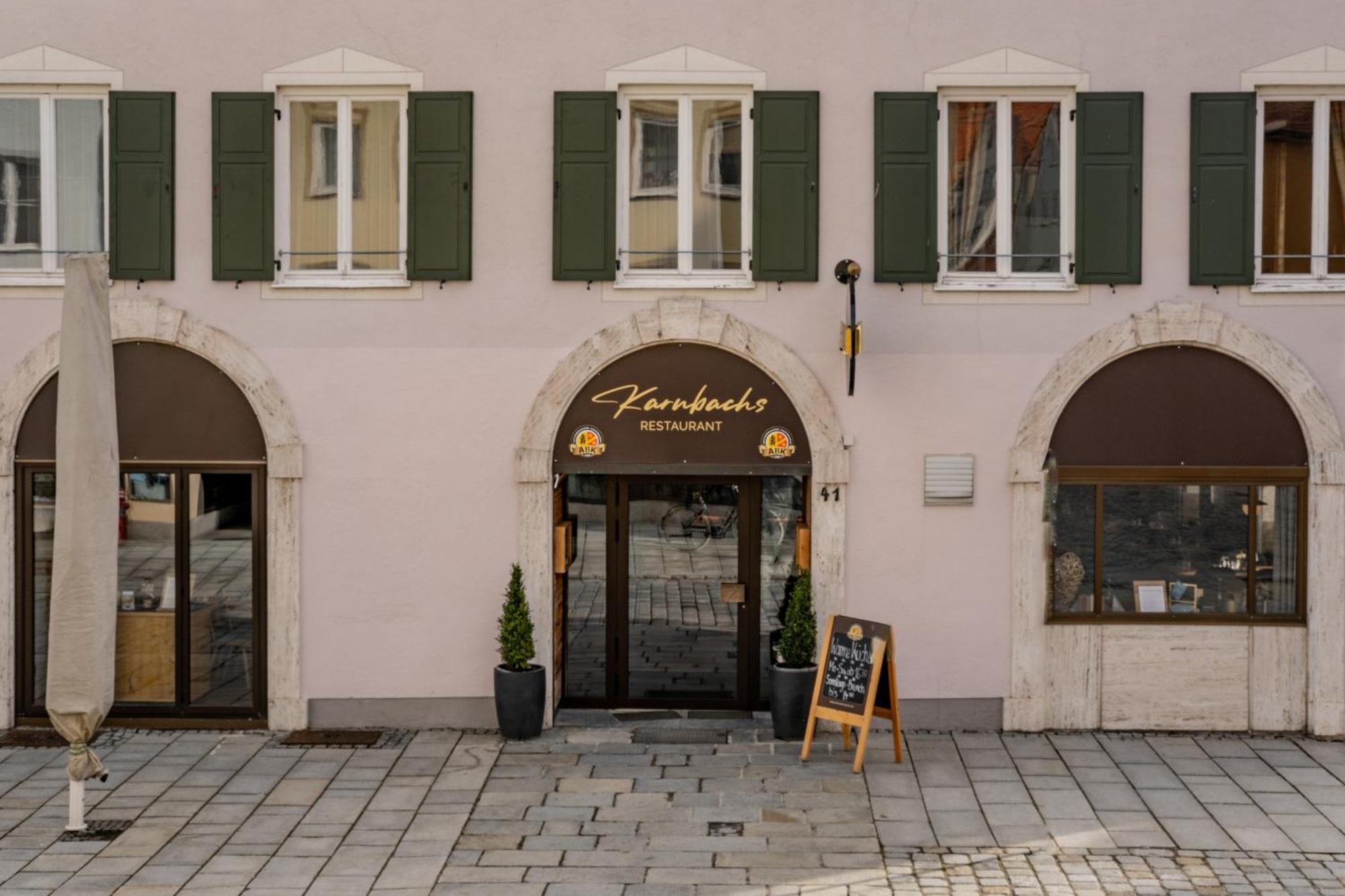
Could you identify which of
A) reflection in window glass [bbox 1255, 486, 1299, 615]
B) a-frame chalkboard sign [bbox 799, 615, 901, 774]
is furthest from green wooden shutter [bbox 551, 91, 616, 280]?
reflection in window glass [bbox 1255, 486, 1299, 615]

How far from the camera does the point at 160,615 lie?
11.6 m

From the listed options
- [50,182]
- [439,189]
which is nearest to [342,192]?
[439,189]

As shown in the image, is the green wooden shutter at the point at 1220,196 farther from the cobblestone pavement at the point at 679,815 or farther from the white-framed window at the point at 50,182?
the white-framed window at the point at 50,182

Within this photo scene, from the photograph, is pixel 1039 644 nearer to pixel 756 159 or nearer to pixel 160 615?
pixel 756 159

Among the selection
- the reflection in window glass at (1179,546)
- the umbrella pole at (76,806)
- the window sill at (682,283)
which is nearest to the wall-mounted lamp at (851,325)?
the window sill at (682,283)

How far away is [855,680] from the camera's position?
10.5 meters

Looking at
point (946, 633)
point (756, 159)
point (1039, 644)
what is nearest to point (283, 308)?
point (756, 159)

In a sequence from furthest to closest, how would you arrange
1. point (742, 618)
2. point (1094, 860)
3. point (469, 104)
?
point (742, 618)
point (469, 104)
point (1094, 860)

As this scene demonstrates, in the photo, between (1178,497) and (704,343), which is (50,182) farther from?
(1178,497)

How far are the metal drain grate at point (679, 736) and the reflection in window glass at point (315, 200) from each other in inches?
179

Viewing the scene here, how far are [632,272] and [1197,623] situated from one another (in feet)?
17.7

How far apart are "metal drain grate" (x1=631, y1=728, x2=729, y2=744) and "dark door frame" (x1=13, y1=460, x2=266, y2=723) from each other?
3145mm

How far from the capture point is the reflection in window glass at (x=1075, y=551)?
11312 mm

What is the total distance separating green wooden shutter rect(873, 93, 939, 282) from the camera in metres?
11.1
